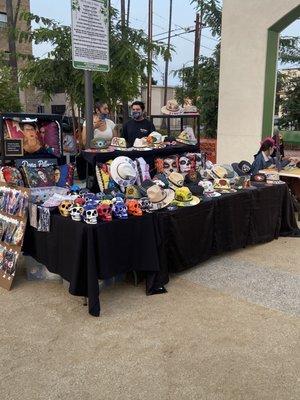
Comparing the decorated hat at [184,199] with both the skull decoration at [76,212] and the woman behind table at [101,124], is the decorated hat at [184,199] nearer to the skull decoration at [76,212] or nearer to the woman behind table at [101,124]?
the skull decoration at [76,212]

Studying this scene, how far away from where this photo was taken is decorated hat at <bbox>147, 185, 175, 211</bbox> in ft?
12.2

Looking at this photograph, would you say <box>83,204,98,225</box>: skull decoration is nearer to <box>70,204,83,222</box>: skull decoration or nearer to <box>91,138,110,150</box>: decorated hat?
<box>70,204,83,222</box>: skull decoration

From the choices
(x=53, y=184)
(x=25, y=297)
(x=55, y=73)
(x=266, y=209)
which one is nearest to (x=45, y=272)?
(x=25, y=297)

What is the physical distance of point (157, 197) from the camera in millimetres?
3756

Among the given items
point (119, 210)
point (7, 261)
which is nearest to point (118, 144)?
point (119, 210)

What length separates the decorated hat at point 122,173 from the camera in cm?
401

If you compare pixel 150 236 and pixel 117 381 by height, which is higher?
pixel 150 236

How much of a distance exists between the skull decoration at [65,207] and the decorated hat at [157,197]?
705 millimetres

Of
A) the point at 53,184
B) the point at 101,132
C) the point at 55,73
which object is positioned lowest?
the point at 53,184

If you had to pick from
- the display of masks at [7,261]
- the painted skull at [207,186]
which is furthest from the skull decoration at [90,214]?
the painted skull at [207,186]

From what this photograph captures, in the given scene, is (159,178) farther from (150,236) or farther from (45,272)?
(45,272)

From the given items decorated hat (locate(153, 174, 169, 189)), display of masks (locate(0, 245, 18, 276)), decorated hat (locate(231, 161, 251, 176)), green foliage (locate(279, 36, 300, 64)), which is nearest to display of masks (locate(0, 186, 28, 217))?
display of masks (locate(0, 245, 18, 276))

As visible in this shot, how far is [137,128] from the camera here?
5352 mm

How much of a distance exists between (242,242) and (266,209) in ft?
1.81
